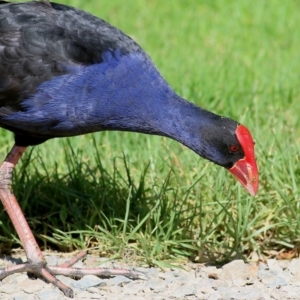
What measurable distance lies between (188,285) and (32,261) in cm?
86

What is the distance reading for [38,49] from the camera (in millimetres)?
4258

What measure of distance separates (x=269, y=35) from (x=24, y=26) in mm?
4180

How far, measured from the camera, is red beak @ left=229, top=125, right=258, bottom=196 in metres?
4.20

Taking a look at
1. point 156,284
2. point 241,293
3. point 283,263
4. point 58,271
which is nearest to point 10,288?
point 58,271

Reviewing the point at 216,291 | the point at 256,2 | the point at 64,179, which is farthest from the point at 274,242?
the point at 256,2

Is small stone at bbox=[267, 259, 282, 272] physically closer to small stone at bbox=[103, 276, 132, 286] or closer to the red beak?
the red beak

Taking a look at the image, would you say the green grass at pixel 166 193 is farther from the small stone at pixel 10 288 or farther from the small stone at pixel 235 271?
the small stone at pixel 10 288

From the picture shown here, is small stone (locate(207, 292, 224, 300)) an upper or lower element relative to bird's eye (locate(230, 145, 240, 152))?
lower

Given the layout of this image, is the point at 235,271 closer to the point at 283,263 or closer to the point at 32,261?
the point at 283,263

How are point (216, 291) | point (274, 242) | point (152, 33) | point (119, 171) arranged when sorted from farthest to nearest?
point (152, 33) < point (119, 171) < point (274, 242) < point (216, 291)

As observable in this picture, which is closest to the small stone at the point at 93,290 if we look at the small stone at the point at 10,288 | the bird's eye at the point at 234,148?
the small stone at the point at 10,288

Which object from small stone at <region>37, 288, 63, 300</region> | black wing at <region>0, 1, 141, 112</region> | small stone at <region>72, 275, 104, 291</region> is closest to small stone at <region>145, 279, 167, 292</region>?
small stone at <region>72, 275, 104, 291</region>

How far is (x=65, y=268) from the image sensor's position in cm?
445

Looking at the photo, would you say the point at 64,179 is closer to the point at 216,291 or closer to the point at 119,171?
the point at 119,171
